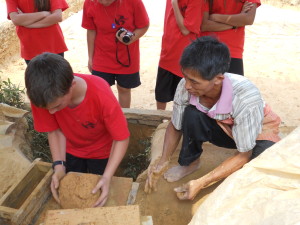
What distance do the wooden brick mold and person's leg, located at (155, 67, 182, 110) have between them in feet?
→ 4.76

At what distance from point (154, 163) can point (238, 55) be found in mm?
1248

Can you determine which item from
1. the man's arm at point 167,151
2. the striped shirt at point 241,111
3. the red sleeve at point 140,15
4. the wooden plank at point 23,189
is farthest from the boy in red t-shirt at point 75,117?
the red sleeve at point 140,15

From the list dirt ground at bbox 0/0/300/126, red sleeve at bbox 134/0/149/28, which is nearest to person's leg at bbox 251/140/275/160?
red sleeve at bbox 134/0/149/28

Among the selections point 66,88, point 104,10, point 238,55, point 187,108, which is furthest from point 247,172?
point 104,10

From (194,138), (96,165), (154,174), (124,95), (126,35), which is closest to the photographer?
(194,138)

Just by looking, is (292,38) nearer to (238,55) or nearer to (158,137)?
(238,55)

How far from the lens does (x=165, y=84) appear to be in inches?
125

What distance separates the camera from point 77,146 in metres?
2.42

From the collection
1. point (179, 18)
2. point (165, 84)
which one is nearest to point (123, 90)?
point (165, 84)

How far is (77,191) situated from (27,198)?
288 millimetres

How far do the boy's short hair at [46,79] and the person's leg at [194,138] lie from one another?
0.92m

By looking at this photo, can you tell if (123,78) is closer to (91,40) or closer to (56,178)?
(91,40)

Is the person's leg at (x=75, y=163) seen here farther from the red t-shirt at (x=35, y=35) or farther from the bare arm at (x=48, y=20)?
the bare arm at (x=48, y=20)

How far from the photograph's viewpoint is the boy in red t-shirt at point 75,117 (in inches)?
64.5
